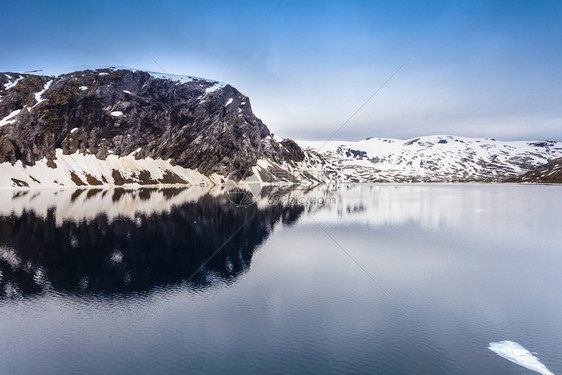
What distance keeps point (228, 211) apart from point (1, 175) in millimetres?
128828

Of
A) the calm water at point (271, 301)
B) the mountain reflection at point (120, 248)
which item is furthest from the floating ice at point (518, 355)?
the mountain reflection at point (120, 248)

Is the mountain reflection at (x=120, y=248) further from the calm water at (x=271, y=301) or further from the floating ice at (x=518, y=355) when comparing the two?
the floating ice at (x=518, y=355)

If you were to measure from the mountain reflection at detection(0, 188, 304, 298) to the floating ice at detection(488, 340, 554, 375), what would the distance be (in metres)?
23.6

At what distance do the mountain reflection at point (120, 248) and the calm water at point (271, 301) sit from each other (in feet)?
0.88

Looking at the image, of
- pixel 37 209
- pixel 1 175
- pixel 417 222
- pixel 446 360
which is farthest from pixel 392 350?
pixel 1 175

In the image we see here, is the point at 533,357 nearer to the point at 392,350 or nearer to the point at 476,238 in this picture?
the point at 392,350

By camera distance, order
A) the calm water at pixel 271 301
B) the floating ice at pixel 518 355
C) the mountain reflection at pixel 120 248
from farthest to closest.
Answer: the mountain reflection at pixel 120 248 < the calm water at pixel 271 301 < the floating ice at pixel 518 355

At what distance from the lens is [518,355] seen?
21.4 m

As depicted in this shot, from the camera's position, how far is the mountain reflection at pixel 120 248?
112 ft

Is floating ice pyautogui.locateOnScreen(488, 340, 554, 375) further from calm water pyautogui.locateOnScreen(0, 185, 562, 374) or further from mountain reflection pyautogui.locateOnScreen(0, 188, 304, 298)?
mountain reflection pyautogui.locateOnScreen(0, 188, 304, 298)

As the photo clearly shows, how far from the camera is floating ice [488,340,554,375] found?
20062mm

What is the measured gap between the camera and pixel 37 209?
3310 inches

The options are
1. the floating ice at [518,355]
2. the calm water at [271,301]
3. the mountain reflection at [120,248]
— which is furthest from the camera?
the mountain reflection at [120,248]

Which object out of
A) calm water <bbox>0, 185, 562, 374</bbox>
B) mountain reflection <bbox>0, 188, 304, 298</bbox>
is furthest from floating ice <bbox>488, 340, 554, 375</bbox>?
mountain reflection <bbox>0, 188, 304, 298</bbox>
